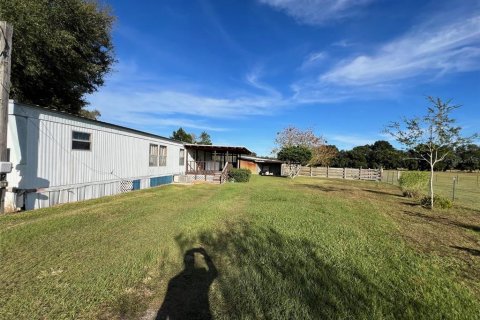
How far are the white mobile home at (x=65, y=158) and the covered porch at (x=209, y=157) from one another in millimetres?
7489

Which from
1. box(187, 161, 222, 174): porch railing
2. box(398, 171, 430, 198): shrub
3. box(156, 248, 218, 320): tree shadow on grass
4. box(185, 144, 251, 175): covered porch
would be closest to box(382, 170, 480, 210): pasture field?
box(398, 171, 430, 198): shrub

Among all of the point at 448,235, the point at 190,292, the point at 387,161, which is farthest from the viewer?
the point at 387,161

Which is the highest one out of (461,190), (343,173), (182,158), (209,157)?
(209,157)

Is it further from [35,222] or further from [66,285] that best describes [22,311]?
[35,222]

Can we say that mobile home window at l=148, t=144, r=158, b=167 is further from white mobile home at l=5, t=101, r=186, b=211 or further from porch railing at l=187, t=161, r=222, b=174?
porch railing at l=187, t=161, r=222, b=174

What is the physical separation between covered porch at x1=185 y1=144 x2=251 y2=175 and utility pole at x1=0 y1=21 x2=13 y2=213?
13773 millimetres

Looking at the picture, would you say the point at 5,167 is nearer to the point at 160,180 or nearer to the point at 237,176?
the point at 160,180

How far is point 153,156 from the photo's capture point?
53.8 feet

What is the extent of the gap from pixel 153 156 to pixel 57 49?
7.27m

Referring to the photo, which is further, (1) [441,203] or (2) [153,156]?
(2) [153,156]

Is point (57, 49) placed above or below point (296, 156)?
above

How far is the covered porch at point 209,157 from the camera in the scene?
70.4 feet

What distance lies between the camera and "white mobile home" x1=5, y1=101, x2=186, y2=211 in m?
7.65

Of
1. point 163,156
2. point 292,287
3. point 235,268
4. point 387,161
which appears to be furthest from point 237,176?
point 387,161
